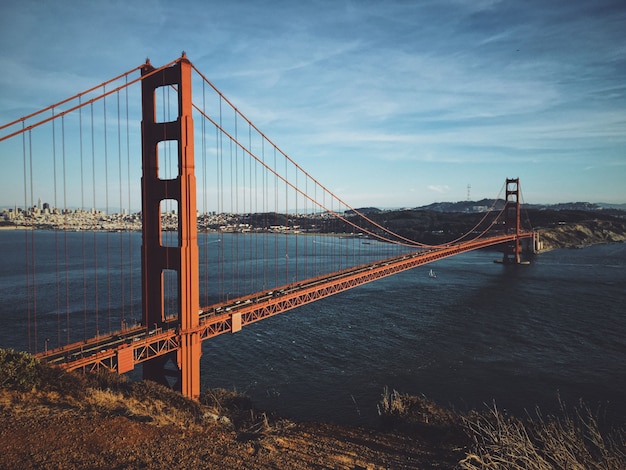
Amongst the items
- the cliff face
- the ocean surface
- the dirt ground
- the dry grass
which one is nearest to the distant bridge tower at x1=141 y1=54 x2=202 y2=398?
the ocean surface

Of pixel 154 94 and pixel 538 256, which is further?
pixel 538 256

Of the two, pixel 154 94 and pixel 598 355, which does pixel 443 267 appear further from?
pixel 154 94

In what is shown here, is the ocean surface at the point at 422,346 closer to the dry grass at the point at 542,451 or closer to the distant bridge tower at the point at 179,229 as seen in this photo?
the distant bridge tower at the point at 179,229

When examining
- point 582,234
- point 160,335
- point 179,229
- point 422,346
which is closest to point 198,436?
point 160,335

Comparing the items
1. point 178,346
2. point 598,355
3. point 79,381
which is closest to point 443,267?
point 598,355

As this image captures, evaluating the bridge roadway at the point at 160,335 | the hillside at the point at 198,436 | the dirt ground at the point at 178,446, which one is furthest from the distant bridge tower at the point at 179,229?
the dirt ground at the point at 178,446

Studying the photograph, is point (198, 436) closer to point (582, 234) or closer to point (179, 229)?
point (179, 229)
